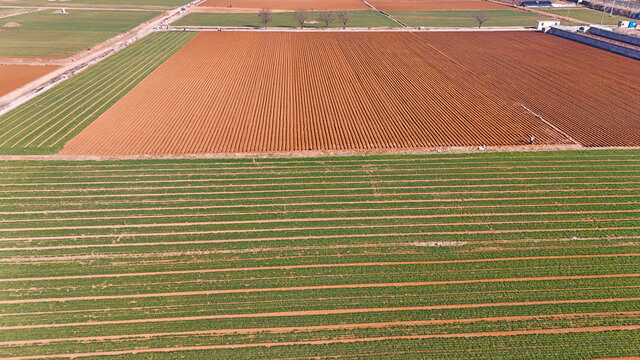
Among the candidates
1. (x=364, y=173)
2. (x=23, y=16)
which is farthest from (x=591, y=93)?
(x=23, y=16)

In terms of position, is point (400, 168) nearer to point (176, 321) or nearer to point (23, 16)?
point (176, 321)

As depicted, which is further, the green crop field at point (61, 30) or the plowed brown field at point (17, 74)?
the green crop field at point (61, 30)

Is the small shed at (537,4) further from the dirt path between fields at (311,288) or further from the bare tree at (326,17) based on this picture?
the dirt path between fields at (311,288)

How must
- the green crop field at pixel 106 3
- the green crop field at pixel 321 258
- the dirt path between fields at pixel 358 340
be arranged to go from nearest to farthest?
the dirt path between fields at pixel 358 340 < the green crop field at pixel 321 258 < the green crop field at pixel 106 3

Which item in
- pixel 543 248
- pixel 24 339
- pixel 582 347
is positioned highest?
pixel 543 248

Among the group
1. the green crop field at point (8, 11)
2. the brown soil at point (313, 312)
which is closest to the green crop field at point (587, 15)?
the brown soil at point (313, 312)

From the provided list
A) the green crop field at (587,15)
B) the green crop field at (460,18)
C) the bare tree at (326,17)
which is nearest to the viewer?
the bare tree at (326,17)

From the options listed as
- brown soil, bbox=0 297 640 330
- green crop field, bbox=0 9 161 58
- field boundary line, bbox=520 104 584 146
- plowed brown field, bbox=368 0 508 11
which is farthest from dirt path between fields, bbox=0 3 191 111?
plowed brown field, bbox=368 0 508 11
